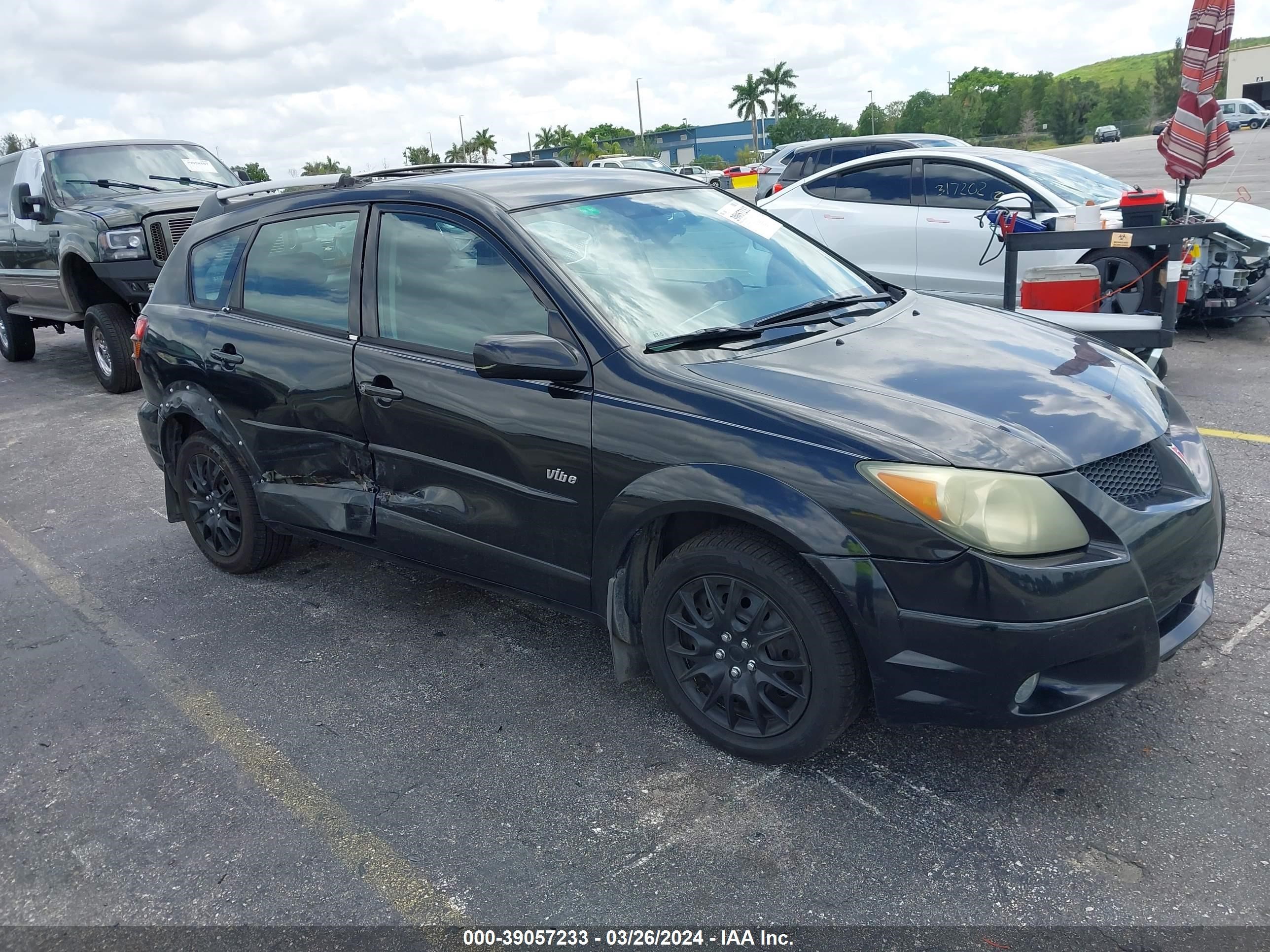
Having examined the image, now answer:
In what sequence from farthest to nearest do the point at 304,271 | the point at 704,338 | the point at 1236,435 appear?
the point at 1236,435, the point at 304,271, the point at 704,338

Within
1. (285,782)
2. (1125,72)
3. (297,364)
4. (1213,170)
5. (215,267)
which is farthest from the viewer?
(1125,72)

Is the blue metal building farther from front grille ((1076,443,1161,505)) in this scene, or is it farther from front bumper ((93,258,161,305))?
front grille ((1076,443,1161,505))

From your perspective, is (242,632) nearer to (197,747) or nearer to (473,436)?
(197,747)

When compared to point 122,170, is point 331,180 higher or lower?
lower

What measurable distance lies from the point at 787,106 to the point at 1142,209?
93872 millimetres

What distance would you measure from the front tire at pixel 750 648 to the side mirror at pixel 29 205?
8.83 m

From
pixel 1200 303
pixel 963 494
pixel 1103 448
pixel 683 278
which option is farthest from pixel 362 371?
pixel 1200 303

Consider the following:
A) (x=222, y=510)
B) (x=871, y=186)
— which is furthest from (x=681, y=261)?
(x=871, y=186)

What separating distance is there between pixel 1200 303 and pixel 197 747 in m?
7.82

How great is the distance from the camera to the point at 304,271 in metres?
4.14

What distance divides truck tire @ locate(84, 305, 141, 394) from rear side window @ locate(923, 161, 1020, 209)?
281 inches

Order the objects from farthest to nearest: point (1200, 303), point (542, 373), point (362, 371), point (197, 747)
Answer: point (1200, 303), point (362, 371), point (197, 747), point (542, 373)

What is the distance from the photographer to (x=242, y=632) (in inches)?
167

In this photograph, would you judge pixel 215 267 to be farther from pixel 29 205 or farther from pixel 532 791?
pixel 29 205
